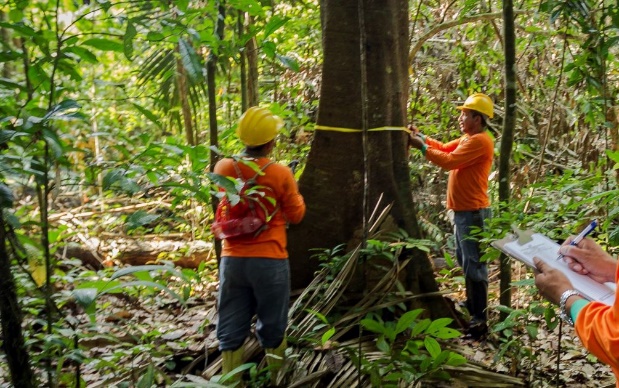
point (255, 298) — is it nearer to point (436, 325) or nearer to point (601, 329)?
point (436, 325)

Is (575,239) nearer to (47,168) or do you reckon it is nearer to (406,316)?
(406,316)

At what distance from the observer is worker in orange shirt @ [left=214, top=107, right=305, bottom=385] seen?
3.95 metres

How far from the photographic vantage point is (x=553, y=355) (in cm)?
448

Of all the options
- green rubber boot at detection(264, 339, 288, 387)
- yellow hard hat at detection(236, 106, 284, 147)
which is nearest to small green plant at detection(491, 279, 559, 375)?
green rubber boot at detection(264, 339, 288, 387)

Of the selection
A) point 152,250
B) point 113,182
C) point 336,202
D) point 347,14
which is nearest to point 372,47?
point 347,14

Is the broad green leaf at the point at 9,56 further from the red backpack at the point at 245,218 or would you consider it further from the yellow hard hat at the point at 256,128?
the yellow hard hat at the point at 256,128

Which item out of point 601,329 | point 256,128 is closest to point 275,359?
point 256,128

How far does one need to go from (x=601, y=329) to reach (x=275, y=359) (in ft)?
7.07

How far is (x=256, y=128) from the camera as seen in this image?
156 inches

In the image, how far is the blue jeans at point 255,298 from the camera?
13.0 feet

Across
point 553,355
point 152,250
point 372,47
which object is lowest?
point 553,355

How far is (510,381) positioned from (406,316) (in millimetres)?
1030

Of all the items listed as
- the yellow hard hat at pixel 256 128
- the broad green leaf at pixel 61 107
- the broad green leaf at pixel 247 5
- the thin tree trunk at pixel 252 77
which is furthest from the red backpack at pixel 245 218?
the thin tree trunk at pixel 252 77

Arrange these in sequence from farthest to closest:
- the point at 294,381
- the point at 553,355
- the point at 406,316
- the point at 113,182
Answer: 1. the point at 553,355
2. the point at 294,381
3. the point at 406,316
4. the point at 113,182
